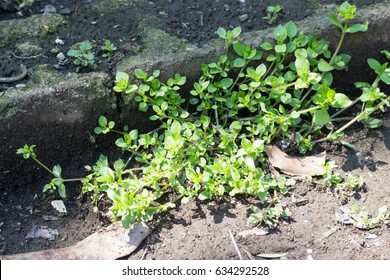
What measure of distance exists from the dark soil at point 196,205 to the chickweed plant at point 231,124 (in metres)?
0.07

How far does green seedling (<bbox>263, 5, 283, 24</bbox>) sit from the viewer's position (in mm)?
3199

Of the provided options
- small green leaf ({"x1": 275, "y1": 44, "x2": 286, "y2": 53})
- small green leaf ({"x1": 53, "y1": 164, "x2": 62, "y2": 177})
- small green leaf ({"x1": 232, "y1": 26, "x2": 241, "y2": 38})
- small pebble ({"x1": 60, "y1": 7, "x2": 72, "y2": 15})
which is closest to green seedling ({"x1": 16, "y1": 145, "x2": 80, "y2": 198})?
small green leaf ({"x1": 53, "y1": 164, "x2": 62, "y2": 177})

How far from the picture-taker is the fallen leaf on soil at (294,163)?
2.87 metres

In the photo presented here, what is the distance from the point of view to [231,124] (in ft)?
9.45

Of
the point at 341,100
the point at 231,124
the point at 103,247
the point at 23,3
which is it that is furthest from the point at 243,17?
the point at 103,247

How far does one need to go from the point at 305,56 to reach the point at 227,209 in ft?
2.38

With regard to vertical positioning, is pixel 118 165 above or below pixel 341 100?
below

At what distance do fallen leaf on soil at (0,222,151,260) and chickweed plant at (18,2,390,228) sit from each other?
8 centimetres

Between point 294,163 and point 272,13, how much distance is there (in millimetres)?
785

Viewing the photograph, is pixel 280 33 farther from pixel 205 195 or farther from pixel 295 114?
pixel 205 195

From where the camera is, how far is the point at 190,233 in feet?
8.61

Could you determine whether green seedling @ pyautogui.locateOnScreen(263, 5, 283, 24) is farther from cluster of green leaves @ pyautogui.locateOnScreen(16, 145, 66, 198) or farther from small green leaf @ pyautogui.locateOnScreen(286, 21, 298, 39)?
cluster of green leaves @ pyautogui.locateOnScreen(16, 145, 66, 198)
